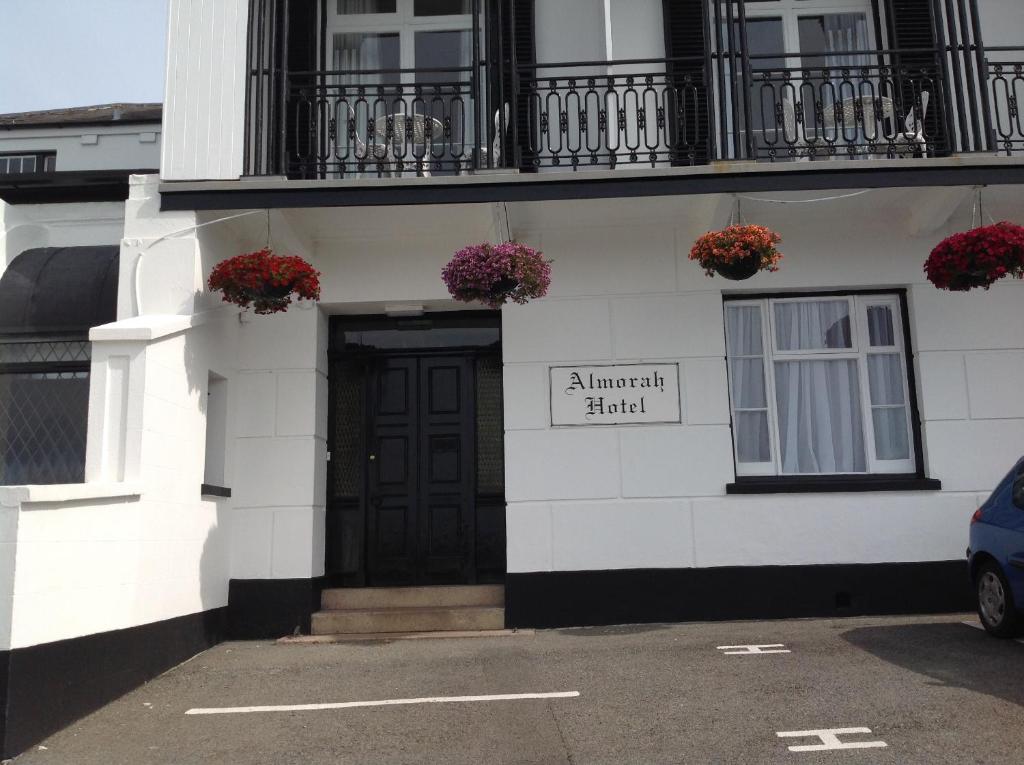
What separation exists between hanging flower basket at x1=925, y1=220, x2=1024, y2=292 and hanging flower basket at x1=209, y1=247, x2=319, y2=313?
5246mm

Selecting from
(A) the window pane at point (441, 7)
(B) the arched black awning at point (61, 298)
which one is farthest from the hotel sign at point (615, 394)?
(A) the window pane at point (441, 7)

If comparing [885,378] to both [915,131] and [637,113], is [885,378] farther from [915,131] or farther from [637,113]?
[637,113]

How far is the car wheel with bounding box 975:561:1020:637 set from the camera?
6379mm

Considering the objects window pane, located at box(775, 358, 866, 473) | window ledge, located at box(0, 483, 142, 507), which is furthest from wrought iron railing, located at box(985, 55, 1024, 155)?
window ledge, located at box(0, 483, 142, 507)

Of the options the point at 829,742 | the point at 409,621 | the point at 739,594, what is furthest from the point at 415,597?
the point at 829,742

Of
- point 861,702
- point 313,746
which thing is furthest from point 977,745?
point 313,746

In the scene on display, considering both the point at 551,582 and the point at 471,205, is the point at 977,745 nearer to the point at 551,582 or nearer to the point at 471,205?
the point at 551,582

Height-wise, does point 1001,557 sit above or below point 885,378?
below

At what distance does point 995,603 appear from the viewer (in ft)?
21.6

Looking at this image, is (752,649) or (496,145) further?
(496,145)

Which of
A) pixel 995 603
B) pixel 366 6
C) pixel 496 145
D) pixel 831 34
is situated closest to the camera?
pixel 995 603

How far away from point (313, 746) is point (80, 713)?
5.31 feet

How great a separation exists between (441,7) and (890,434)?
6.35 m

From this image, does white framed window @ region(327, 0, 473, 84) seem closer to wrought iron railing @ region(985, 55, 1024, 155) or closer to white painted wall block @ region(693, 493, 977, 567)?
wrought iron railing @ region(985, 55, 1024, 155)
